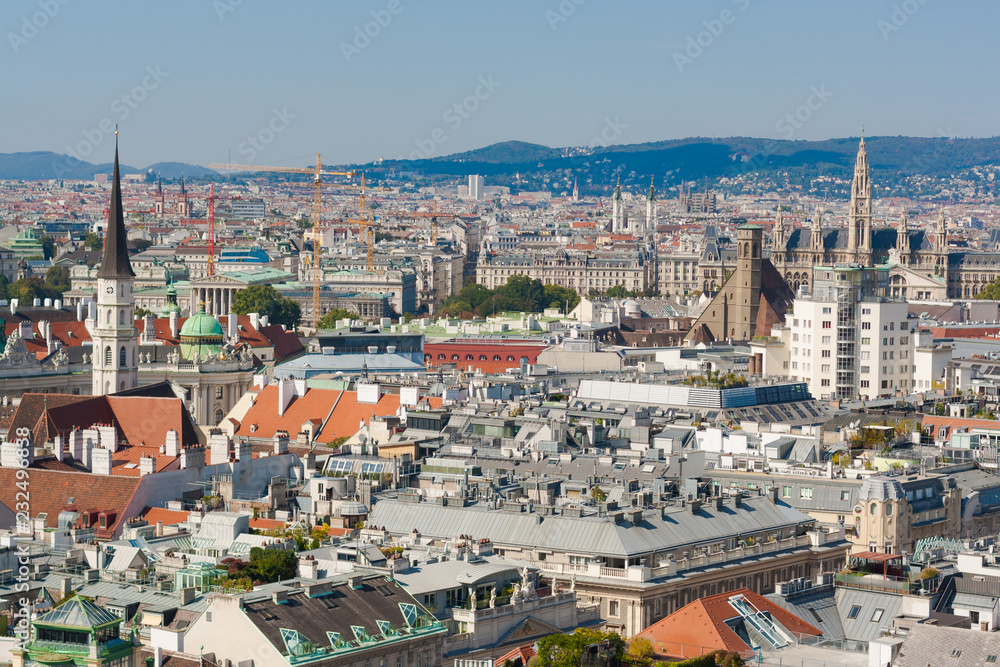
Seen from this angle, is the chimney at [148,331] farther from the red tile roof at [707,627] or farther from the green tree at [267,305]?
the red tile roof at [707,627]

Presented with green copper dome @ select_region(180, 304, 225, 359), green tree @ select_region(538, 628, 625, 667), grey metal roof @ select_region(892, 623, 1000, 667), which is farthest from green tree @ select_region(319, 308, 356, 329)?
grey metal roof @ select_region(892, 623, 1000, 667)

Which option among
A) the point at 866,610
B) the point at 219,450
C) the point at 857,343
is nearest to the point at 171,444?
the point at 219,450

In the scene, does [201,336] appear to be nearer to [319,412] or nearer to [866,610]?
[319,412]

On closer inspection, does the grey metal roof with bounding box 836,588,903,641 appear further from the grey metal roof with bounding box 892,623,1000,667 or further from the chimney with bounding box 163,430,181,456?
the chimney with bounding box 163,430,181,456

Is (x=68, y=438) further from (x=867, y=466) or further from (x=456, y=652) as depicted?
(x=456, y=652)

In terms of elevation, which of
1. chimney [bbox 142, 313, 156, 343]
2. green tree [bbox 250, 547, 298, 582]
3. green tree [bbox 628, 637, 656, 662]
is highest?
chimney [bbox 142, 313, 156, 343]

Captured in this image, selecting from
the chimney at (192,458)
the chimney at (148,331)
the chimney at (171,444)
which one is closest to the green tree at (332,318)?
the chimney at (148,331)
